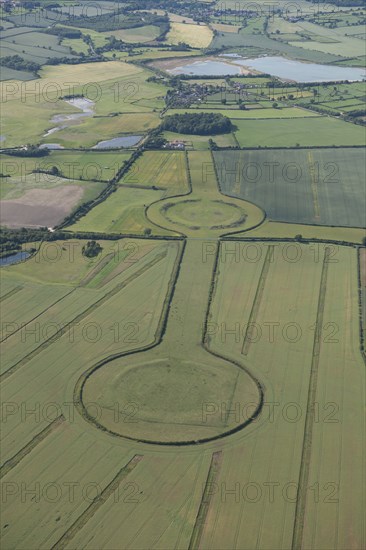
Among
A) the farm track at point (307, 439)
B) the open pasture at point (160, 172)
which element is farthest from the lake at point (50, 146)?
the farm track at point (307, 439)

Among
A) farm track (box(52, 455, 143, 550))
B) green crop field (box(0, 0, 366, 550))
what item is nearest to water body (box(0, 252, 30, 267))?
green crop field (box(0, 0, 366, 550))

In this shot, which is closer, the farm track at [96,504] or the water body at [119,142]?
the farm track at [96,504]

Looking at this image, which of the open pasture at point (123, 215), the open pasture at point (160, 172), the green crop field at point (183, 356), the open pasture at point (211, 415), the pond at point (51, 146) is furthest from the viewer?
the pond at point (51, 146)

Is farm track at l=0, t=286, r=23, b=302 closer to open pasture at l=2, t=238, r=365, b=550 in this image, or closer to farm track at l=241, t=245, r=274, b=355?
open pasture at l=2, t=238, r=365, b=550

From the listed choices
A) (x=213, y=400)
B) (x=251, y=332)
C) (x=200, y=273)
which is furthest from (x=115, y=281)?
(x=213, y=400)

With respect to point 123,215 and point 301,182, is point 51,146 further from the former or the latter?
point 301,182

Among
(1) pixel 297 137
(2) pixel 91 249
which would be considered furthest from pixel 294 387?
(1) pixel 297 137

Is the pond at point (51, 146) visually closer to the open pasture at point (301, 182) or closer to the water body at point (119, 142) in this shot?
the water body at point (119, 142)
